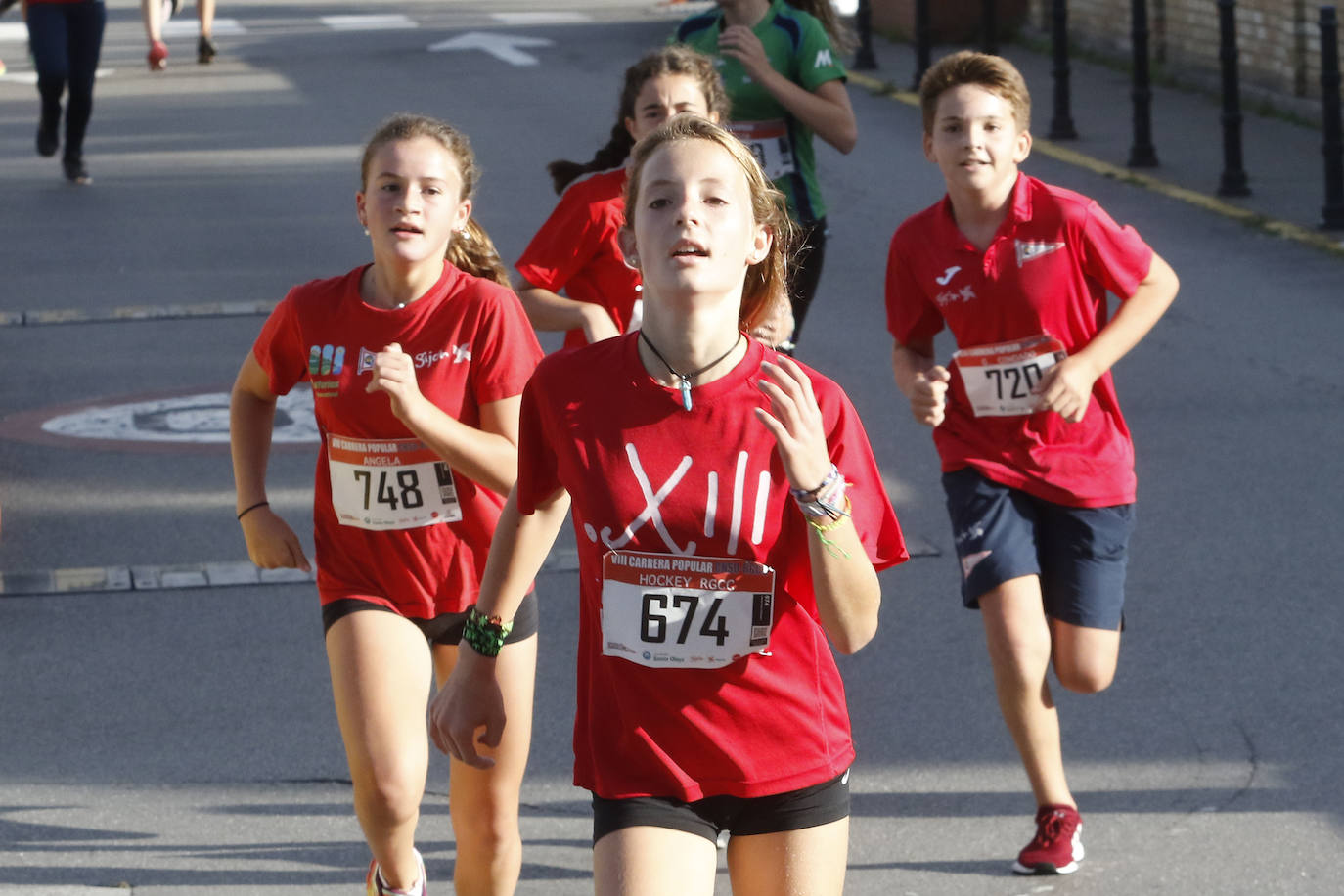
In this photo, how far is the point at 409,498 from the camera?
4.25m

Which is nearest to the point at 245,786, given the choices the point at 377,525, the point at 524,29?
the point at 377,525

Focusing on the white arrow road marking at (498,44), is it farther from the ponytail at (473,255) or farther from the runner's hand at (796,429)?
the runner's hand at (796,429)

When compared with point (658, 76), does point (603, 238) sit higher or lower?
lower

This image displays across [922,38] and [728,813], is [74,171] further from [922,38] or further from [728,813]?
[728,813]

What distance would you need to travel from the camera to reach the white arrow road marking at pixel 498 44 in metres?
23.5

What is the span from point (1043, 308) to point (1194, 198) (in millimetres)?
9278

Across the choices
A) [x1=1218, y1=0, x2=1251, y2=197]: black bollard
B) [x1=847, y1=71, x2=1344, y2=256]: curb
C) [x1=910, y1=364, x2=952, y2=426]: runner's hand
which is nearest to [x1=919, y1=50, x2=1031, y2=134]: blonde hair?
[x1=910, y1=364, x2=952, y2=426]: runner's hand

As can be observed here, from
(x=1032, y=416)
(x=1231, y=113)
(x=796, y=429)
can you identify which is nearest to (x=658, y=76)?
(x=1032, y=416)

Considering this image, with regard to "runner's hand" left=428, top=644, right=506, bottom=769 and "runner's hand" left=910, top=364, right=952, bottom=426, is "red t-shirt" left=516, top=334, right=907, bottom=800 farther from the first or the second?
"runner's hand" left=910, top=364, right=952, bottom=426

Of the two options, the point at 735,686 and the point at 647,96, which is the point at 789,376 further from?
the point at 647,96

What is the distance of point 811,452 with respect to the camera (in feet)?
9.84

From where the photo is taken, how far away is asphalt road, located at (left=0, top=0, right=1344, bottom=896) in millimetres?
5027

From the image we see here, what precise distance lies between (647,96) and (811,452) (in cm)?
239

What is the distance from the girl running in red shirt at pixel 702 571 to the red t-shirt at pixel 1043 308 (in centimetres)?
164
